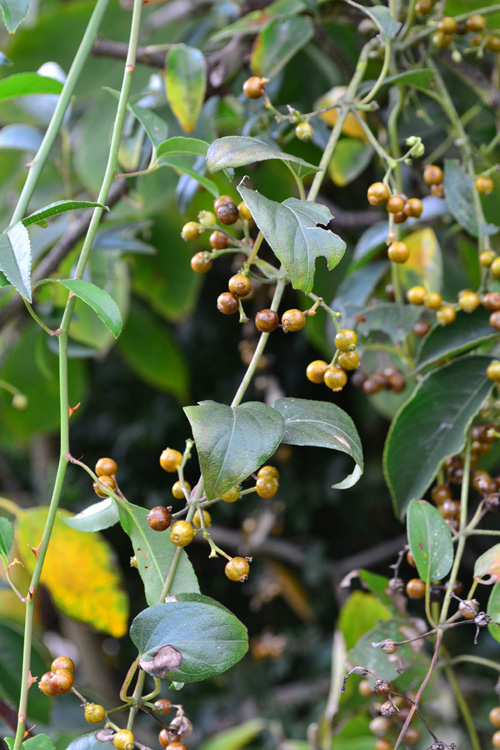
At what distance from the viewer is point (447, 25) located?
18.7 inches

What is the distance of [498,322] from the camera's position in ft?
1.38

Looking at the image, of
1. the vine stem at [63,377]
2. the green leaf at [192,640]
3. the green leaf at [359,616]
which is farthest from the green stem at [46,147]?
the green leaf at [359,616]

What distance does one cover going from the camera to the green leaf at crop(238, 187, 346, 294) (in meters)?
0.30

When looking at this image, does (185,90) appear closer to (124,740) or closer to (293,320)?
(293,320)

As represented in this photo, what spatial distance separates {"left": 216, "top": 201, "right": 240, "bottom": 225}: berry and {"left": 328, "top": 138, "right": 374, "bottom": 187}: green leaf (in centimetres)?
28

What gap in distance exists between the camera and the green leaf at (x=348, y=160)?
24.6 inches

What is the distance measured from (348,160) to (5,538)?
0.44 meters

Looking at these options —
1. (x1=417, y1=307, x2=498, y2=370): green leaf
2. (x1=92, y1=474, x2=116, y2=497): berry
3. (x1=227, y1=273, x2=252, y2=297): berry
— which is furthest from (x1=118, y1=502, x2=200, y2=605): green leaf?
(x1=417, y1=307, x2=498, y2=370): green leaf

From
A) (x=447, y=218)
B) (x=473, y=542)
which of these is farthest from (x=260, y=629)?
(x=447, y=218)

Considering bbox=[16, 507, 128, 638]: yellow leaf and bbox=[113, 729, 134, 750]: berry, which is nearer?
bbox=[113, 729, 134, 750]: berry

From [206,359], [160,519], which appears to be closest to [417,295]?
[160,519]

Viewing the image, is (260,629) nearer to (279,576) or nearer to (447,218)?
(279,576)

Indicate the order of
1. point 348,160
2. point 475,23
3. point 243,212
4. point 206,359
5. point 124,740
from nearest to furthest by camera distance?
point 124,740
point 243,212
point 475,23
point 348,160
point 206,359

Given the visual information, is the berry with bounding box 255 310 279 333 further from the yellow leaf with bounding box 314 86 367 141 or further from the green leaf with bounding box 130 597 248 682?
the yellow leaf with bounding box 314 86 367 141
